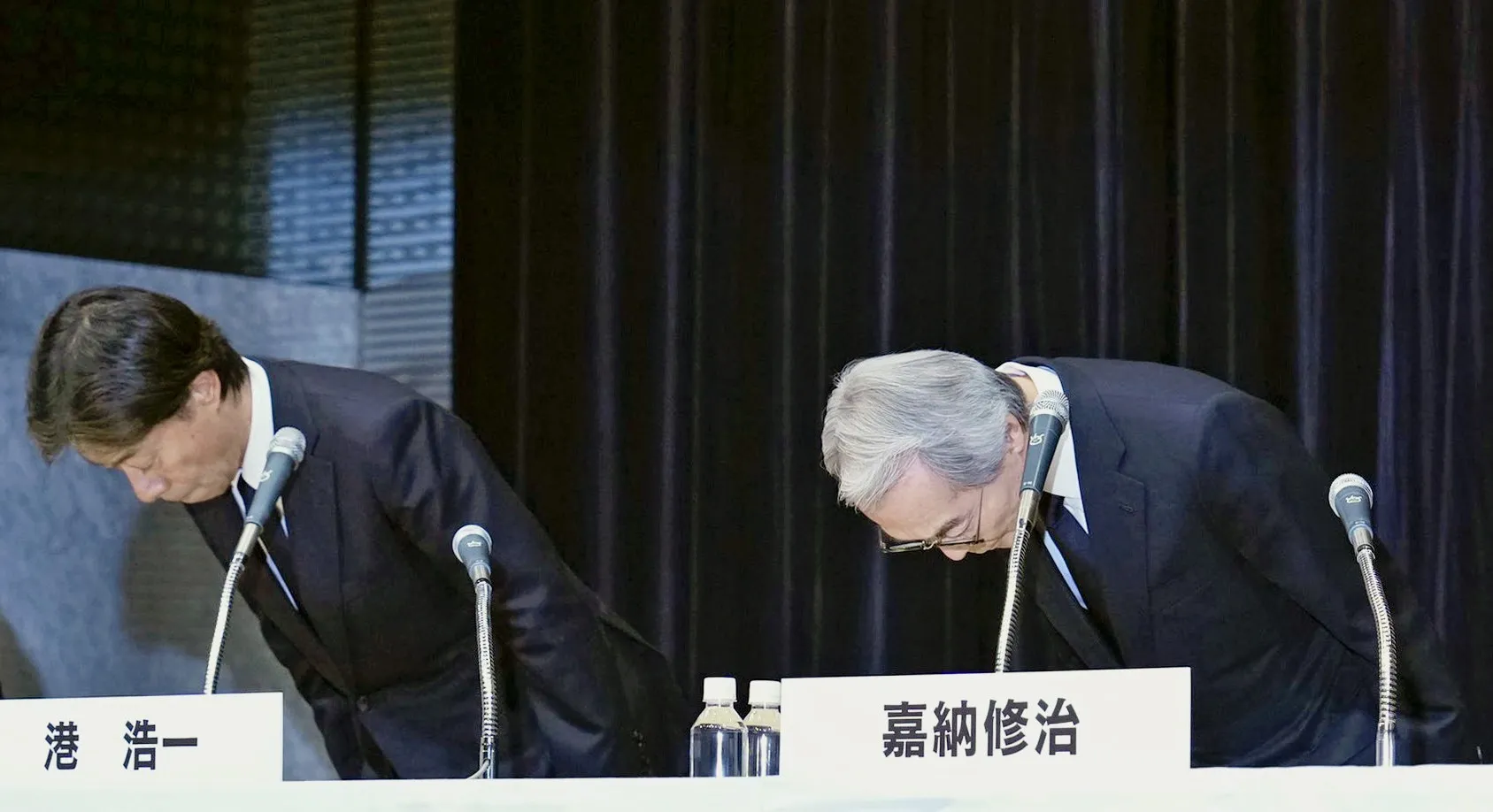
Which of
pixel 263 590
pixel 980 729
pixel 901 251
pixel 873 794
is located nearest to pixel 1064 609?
pixel 980 729

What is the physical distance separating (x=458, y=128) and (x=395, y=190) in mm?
198

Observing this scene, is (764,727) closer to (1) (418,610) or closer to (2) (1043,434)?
(2) (1043,434)

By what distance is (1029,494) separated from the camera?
1868 mm

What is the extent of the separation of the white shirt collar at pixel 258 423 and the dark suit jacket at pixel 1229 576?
1055mm

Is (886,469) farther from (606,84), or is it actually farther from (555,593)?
(606,84)

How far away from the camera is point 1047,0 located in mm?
3379

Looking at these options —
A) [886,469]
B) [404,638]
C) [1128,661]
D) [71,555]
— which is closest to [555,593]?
[404,638]

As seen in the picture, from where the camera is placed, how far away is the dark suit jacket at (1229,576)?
1.93 meters

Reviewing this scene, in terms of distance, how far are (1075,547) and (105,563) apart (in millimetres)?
2284

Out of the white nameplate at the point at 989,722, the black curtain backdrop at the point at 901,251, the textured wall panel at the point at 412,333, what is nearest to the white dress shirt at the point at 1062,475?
the white nameplate at the point at 989,722

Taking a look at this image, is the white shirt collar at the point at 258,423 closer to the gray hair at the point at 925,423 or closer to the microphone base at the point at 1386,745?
the gray hair at the point at 925,423

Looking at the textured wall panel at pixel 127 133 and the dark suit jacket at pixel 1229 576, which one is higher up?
the textured wall panel at pixel 127 133

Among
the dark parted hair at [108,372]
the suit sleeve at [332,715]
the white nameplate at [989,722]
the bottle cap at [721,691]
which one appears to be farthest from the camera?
the suit sleeve at [332,715]

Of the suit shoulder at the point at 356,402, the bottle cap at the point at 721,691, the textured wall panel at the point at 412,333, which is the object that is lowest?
the bottle cap at the point at 721,691
